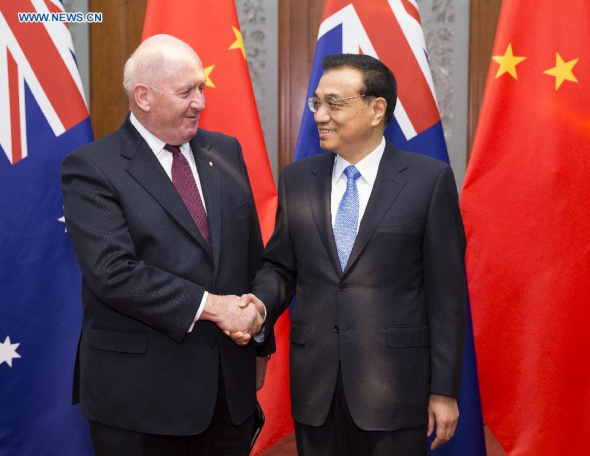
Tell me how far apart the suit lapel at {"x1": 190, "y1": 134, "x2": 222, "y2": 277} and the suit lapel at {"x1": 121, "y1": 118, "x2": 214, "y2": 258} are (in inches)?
1.6

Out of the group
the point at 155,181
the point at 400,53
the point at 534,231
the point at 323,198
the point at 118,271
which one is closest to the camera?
the point at 118,271

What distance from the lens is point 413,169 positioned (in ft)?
5.20

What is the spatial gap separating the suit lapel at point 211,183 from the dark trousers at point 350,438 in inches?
17.2

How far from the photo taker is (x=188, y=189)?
1.55 metres

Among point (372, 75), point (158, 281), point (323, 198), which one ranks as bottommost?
point (158, 281)

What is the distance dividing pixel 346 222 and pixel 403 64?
903mm

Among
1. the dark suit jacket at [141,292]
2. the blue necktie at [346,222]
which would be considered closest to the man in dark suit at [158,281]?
the dark suit jacket at [141,292]

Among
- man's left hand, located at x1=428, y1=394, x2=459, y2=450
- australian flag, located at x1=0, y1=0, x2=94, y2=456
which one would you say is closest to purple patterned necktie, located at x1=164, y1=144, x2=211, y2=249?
man's left hand, located at x1=428, y1=394, x2=459, y2=450

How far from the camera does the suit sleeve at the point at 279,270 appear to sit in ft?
5.28

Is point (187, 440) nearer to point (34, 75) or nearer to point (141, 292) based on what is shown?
point (141, 292)

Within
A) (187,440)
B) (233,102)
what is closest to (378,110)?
(233,102)

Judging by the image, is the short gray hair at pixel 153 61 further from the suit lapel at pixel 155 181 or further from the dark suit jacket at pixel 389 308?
the dark suit jacket at pixel 389 308

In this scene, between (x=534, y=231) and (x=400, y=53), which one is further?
(x=400, y=53)

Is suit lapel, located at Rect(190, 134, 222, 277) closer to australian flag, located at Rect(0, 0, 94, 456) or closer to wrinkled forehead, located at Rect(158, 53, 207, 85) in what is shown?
wrinkled forehead, located at Rect(158, 53, 207, 85)
